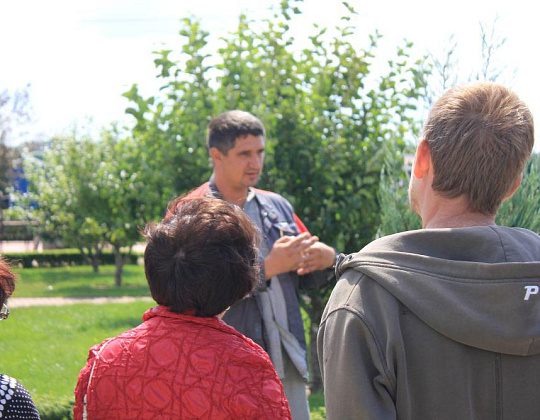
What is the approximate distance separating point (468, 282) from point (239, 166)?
2135 millimetres

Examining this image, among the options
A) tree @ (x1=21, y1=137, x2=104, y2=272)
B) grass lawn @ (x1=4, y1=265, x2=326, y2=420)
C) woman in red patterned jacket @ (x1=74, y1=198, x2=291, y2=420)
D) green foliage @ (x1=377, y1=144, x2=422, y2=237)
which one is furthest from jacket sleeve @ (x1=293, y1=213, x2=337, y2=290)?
tree @ (x1=21, y1=137, x2=104, y2=272)

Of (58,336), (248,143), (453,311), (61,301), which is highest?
(248,143)

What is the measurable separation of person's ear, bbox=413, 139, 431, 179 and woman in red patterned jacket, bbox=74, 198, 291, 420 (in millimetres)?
543

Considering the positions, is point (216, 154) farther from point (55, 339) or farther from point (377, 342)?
point (55, 339)

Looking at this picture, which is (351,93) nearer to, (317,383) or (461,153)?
(317,383)

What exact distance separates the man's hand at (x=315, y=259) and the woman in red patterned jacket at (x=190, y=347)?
145 cm

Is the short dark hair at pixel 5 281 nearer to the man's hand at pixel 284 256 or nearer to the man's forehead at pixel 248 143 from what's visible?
the man's hand at pixel 284 256

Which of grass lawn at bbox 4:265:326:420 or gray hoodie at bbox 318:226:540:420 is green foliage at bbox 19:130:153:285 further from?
gray hoodie at bbox 318:226:540:420

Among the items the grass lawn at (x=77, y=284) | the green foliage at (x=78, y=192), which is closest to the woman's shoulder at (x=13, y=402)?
the grass lawn at (x=77, y=284)

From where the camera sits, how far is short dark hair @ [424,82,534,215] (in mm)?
1550

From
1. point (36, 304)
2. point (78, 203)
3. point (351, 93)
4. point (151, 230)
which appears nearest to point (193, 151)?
point (351, 93)

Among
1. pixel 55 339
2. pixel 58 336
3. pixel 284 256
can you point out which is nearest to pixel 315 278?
pixel 284 256

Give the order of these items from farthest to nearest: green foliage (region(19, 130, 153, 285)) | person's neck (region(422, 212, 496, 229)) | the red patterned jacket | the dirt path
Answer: green foliage (region(19, 130, 153, 285)), the dirt path, the red patterned jacket, person's neck (region(422, 212, 496, 229))

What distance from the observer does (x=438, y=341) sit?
1.50 m
